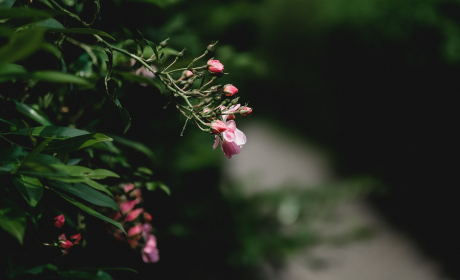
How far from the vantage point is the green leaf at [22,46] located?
12.4 inches

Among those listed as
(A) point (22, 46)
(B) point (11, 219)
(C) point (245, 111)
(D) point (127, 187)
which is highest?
(C) point (245, 111)

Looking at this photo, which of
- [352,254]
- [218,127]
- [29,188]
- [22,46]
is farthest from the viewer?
[352,254]

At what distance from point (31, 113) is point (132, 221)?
315 millimetres

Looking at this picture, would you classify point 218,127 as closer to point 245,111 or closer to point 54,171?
point 245,111

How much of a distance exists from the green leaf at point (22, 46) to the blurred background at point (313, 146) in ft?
0.98

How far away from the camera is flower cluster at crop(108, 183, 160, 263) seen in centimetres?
77

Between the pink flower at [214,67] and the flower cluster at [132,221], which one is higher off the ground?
the pink flower at [214,67]

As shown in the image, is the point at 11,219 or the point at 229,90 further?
the point at 229,90

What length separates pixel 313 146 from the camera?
496 cm

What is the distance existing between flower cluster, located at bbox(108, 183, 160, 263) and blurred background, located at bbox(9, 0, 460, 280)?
8 cm

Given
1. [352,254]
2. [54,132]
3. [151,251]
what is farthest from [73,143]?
[352,254]

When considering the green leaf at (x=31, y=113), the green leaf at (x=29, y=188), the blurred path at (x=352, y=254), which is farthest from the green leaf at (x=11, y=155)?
the blurred path at (x=352, y=254)

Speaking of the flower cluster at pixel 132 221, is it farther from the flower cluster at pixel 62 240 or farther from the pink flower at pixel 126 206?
the flower cluster at pixel 62 240

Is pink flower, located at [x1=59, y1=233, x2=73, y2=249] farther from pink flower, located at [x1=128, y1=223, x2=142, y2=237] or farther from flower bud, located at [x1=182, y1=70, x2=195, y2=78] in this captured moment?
flower bud, located at [x1=182, y1=70, x2=195, y2=78]
